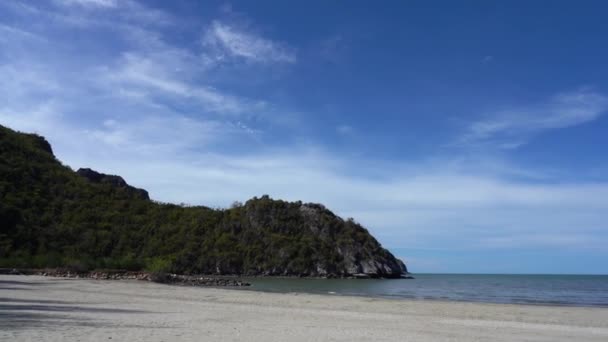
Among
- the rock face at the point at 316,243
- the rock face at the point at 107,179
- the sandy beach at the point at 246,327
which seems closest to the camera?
the sandy beach at the point at 246,327

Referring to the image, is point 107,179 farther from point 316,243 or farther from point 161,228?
point 316,243

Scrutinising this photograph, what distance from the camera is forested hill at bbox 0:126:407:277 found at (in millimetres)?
93562

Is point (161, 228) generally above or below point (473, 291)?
above

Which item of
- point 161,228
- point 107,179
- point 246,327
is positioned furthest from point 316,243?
point 246,327

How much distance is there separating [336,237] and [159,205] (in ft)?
185

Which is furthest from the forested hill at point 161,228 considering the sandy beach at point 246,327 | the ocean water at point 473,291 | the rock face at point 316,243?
the sandy beach at point 246,327

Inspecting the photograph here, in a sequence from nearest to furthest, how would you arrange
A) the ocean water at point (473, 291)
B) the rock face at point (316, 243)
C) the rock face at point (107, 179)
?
1. the ocean water at point (473, 291)
2. the rock face at point (316, 243)
3. the rock face at point (107, 179)

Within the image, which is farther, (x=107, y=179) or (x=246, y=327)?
(x=107, y=179)

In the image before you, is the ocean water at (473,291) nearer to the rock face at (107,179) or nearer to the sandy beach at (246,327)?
the sandy beach at (246,327)

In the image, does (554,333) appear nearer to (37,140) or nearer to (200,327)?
(200,327)

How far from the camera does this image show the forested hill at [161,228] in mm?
93562

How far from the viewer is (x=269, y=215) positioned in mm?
152875

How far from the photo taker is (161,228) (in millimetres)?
133500

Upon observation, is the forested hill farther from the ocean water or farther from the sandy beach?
the sandy beach
